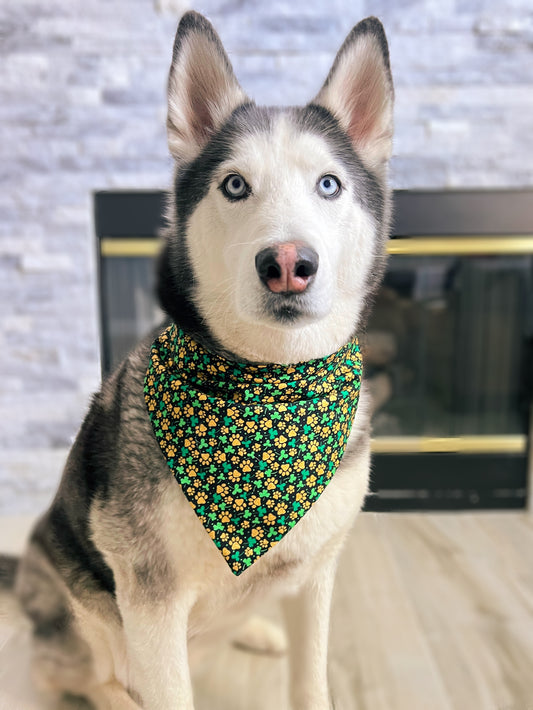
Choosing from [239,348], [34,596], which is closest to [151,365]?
[239,348]

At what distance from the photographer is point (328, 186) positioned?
0.68m

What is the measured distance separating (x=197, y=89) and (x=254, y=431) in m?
0.46

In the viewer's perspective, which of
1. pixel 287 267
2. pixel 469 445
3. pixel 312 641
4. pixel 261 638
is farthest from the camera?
pixel 469 445

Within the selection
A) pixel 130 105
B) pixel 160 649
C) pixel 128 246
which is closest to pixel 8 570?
pixel 160 649

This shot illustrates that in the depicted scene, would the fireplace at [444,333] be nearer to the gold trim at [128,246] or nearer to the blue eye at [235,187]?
the gold trim at [128,246]

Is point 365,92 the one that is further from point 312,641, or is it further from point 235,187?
point 312,641

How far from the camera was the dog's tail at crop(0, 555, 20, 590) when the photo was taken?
0.90m

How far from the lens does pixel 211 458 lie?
0.72 meters

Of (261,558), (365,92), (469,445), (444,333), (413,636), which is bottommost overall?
(413,636)

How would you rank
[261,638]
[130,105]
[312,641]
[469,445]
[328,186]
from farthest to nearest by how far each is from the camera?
[469,445] → [130,105] → [261,638] → [312,641] → [328,186]

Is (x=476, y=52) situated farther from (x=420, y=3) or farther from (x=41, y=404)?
(x=41, y=404)

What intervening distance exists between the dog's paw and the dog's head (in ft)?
2.07

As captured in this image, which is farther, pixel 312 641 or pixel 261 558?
pixel 312 641

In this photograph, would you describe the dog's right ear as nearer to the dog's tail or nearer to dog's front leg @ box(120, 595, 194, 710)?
dog's front leg @ box(120, 595, 194, 710)
